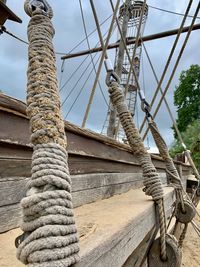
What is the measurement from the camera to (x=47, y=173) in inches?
19.0

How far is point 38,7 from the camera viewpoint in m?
0.68

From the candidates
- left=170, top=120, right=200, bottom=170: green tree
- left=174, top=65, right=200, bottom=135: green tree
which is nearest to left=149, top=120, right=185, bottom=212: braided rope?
left=170, top=120, right=200, bottom=170: green tree

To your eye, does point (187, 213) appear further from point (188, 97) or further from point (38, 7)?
point (188, 97)

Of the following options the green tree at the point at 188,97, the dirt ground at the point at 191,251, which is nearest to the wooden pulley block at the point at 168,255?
the dirt ground at the point at 191,251

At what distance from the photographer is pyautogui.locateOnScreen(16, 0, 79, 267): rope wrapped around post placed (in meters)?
0.43

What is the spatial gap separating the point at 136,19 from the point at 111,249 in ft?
40.0

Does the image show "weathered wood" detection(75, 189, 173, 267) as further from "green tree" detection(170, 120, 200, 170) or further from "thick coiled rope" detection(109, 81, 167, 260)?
"green tree" detection(170, 120, 200, 170)

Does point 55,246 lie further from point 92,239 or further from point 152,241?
point 152,241

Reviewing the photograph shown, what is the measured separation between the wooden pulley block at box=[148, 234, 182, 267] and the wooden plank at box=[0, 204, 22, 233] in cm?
68

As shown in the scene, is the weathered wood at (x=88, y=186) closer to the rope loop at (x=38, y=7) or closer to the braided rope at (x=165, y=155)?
the braided rope at (x=165, y=155)

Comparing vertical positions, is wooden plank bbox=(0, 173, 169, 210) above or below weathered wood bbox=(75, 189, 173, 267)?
above

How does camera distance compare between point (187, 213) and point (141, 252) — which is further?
point (187, 213)

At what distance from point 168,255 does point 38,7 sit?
121 centimetres

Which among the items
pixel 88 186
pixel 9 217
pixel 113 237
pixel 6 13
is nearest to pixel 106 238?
pixel 113 237
